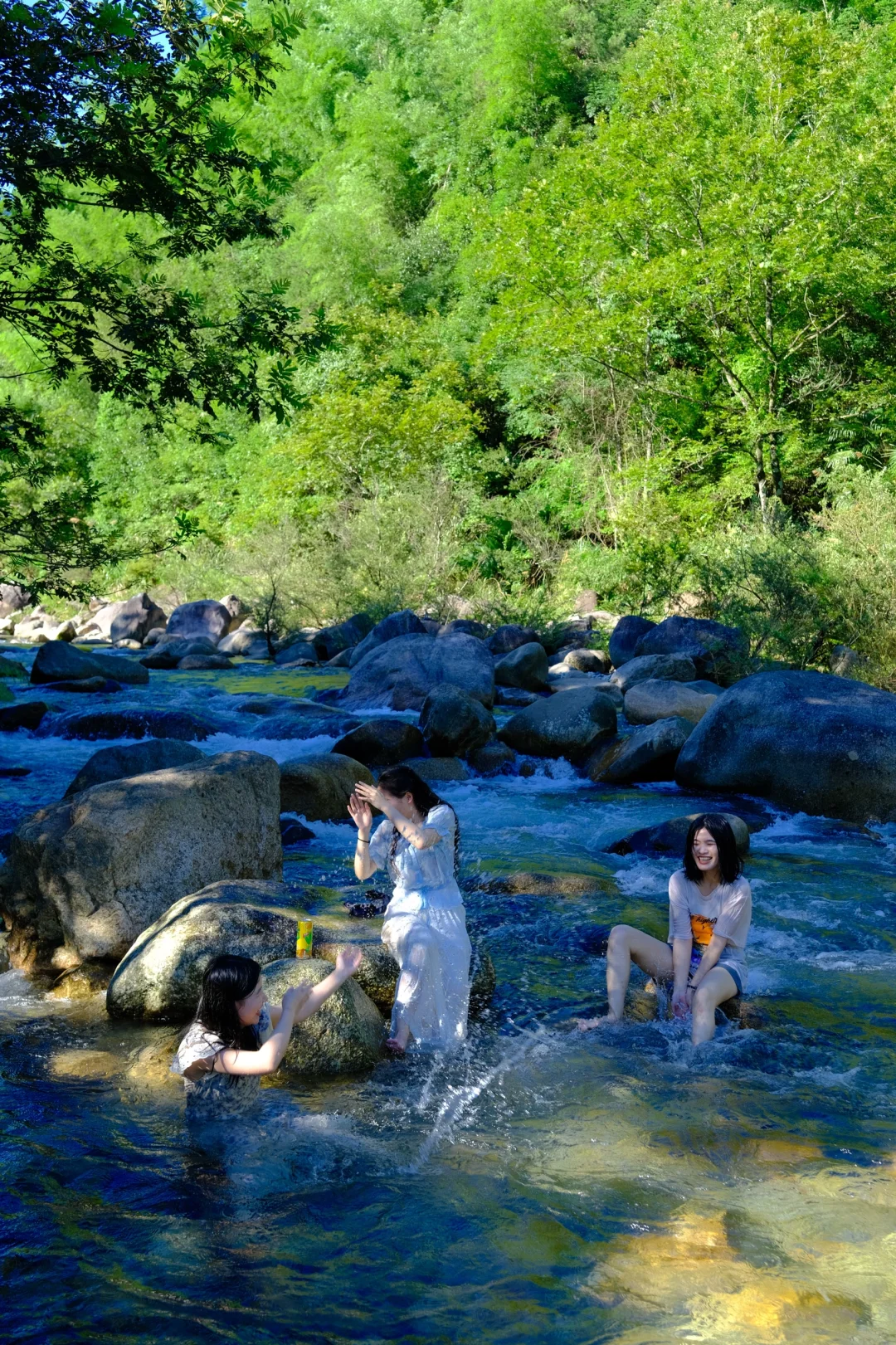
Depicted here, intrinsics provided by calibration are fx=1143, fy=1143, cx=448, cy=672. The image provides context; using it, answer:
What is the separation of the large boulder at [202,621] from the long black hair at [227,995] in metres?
21.8

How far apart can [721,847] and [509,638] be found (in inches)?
587

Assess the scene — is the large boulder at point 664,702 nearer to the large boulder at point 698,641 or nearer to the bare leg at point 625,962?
the large boulder at point 698,641

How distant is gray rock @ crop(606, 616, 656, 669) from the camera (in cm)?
1841

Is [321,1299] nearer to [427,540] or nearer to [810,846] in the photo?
[810,846]

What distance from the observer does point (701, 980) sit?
5586 millimetres

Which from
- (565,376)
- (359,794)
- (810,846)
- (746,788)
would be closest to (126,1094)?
(359,794)

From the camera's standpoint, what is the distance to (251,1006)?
4.35 metres

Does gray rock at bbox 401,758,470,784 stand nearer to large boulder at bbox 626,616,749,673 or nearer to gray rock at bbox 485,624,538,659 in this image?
large boulder at bbox 626,616,749,673

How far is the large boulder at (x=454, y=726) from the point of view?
12.5 metres

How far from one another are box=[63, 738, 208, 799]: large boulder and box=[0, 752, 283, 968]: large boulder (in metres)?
1.94

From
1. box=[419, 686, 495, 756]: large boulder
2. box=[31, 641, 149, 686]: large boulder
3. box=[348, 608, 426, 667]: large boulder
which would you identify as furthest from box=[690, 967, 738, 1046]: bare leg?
box=[348, 608, 426, 667]: large boulder

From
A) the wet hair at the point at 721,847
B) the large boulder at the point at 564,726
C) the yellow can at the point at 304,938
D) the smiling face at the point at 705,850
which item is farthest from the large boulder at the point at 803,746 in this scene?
the yellow can at the point at 304,938

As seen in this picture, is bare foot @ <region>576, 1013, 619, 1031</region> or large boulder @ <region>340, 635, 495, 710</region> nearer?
bare foot @ <region>576, 1013, 619, 1031</region>

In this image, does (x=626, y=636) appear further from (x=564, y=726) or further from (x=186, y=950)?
(x=186, y=950)
